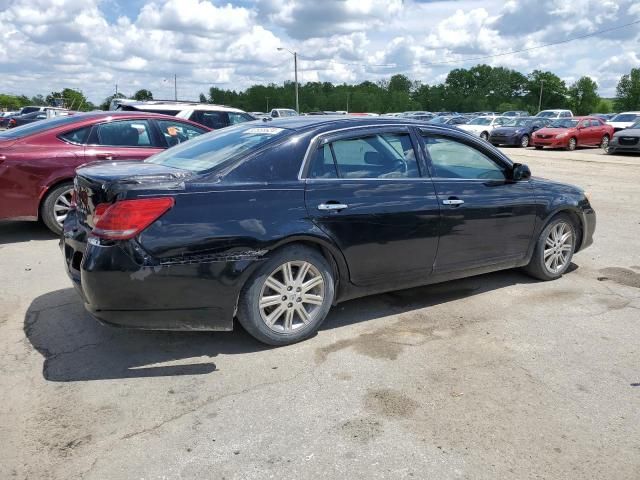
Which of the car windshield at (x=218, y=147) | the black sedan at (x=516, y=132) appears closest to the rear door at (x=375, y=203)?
the car windshield at (x=218, y=147)

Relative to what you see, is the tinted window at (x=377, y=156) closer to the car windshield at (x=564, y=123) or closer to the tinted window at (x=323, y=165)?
the tinted window at (x=323, y=165)

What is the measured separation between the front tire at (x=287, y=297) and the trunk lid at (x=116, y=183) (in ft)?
2.68

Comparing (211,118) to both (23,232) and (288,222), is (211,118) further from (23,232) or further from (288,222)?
(288,222)

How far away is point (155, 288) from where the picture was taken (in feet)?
11.3

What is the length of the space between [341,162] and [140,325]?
71.2 inches

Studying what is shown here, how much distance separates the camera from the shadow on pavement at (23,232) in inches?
278

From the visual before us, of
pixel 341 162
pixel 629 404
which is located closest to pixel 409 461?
pixel 629 404

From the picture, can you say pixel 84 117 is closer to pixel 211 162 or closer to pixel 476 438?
pixel 211 162

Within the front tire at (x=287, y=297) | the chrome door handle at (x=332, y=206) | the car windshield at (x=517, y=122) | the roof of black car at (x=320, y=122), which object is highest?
the car windshield at (x=517, y=122)

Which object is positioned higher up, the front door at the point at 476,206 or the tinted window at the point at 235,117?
the tinted window at the point at 235,117

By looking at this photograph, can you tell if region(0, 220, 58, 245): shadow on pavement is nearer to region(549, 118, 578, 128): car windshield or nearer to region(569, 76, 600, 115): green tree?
region(549, 118, 578, 128): car windshield

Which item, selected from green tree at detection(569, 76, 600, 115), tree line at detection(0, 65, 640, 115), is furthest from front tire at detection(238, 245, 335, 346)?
green tree at detection(569, 76, 600, 115)

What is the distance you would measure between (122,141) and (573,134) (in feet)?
74.8

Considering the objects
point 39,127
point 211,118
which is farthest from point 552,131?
point 39,127
